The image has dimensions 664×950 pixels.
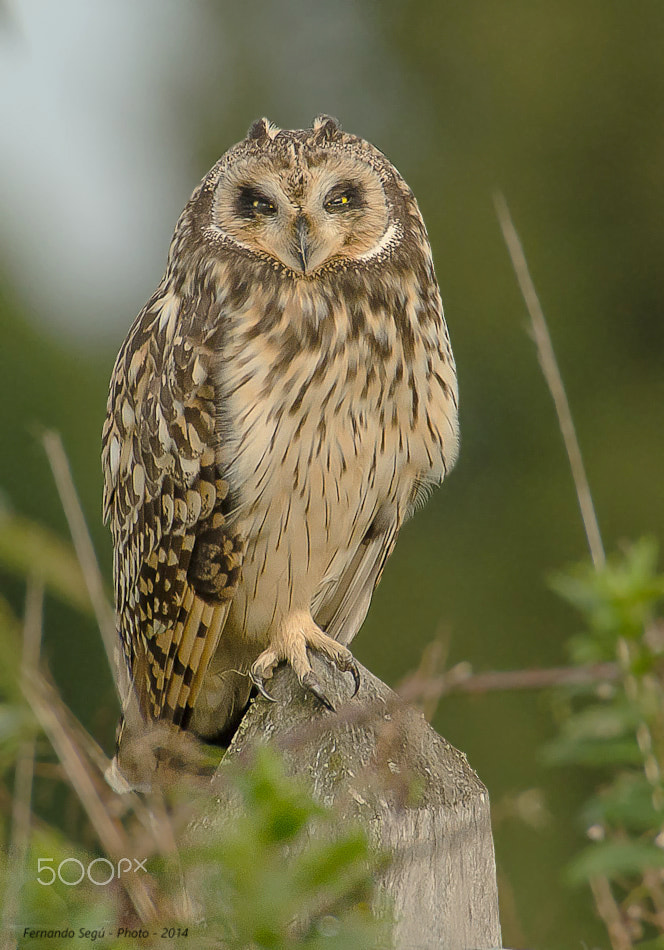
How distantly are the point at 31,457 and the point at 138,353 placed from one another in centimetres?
515

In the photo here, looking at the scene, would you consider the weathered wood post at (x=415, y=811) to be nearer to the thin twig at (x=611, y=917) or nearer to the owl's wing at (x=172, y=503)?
the thin twig at (x=611, y=917)

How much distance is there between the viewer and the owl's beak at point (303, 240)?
2342mm

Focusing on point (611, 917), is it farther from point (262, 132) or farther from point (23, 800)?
point (262, 132)

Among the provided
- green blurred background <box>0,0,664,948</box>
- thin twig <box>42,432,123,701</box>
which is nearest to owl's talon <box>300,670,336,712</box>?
thin twig <box>42,432,123,701</box>

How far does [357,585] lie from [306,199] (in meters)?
0.84

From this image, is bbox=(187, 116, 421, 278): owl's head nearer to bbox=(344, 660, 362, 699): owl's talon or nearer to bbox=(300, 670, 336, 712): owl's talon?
bbox=(344, 660, 362, 699): owl's talon

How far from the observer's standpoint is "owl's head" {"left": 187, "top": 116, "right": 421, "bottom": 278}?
7.75 ft

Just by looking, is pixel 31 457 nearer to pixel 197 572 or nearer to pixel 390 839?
pixel 197 572

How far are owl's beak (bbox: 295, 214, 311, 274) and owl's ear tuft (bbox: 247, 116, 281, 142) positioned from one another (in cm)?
20

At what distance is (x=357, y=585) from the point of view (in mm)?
2738

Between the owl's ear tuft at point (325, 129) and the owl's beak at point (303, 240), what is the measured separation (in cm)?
19

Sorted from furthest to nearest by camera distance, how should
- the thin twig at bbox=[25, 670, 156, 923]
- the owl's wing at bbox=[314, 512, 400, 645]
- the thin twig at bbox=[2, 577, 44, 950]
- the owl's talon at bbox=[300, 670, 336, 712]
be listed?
the owl's wing at bbox=[314, 512, 400, 645]
the owl's talon at bbox=[300, 670, 336, 712]
the thin twig at bbox=[25, 670, 156, 923]
the thin twig at bbox=[2, 577, 44, 950]
